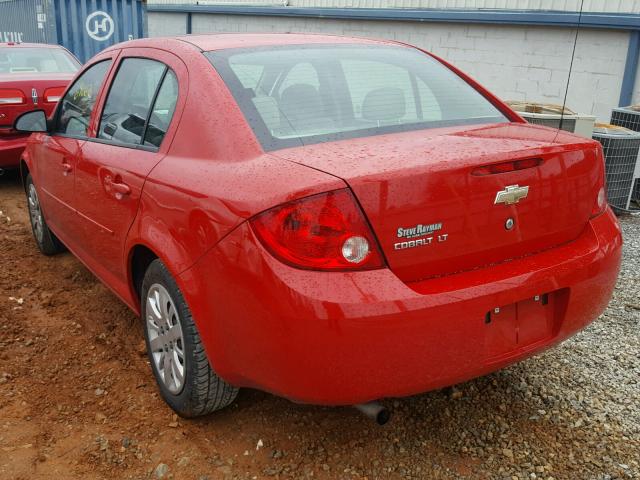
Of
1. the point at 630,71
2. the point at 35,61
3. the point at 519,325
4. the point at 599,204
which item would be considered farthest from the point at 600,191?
the point at 35,61

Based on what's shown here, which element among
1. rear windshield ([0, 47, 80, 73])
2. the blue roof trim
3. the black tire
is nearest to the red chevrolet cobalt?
the black tire

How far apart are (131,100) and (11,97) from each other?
410 centimetres

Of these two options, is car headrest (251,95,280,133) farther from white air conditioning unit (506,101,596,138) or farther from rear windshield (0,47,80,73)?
rear windshield (0,47,80,73)

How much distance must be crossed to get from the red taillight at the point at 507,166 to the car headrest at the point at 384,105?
2.08 feet

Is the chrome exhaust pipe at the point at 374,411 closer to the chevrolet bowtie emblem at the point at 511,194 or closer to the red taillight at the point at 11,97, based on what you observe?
→ the chevrolet bowtie emblem at the point at 511,194

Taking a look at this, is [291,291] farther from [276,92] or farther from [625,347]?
[625,347]

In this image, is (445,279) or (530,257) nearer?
(445,279)

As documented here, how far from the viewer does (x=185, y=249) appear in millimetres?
2475

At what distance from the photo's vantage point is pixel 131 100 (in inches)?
130

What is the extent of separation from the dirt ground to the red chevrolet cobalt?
0.71 ft

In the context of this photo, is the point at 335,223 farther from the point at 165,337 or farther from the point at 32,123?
the point at 32,123

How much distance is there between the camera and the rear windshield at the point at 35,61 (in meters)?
7.81

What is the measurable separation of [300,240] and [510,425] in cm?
139

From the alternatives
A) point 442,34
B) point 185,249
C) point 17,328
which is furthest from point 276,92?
point 442,34
